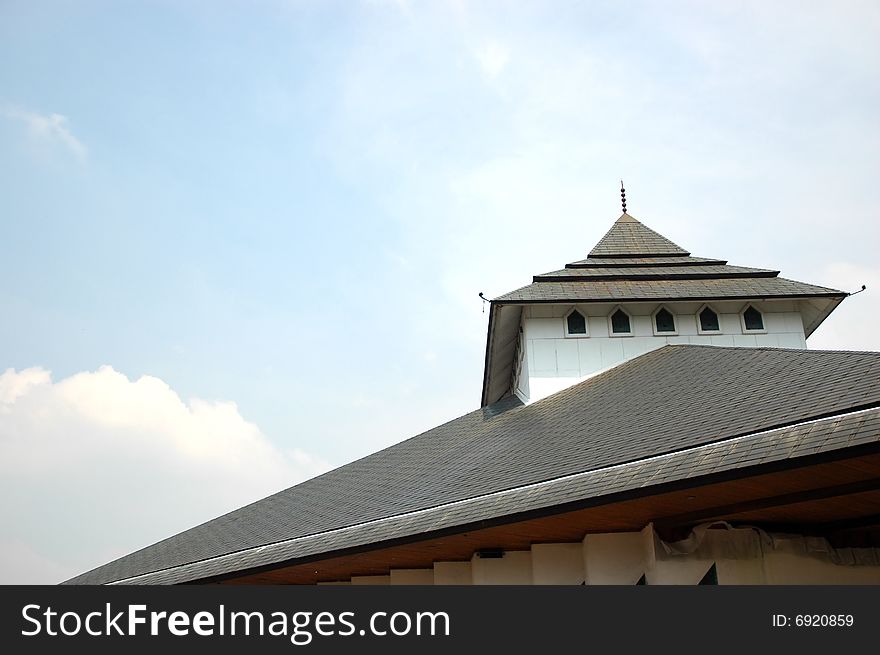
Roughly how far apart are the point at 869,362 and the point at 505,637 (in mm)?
5235

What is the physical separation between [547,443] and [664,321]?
21.0ft

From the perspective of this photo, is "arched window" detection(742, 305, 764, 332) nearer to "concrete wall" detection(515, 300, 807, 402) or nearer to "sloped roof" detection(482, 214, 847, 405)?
"concrete wall" detection(515, 300, 807, 402)

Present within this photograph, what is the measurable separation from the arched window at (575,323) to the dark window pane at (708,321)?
238 centimetres

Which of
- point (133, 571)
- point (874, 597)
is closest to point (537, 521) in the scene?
point (874, 597)

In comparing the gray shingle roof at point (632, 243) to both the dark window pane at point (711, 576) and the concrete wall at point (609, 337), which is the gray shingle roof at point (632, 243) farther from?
the dark window pane at point (711, 576)

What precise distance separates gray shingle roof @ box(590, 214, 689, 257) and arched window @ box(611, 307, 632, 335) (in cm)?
325

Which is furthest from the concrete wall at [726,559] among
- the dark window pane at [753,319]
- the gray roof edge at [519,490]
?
the dark window pane at [753,319]

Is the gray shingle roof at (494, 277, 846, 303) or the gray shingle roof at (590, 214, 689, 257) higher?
the gray shingle roof at (590, 214, 689, 257)

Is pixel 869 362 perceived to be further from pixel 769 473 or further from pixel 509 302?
pixel 509 302

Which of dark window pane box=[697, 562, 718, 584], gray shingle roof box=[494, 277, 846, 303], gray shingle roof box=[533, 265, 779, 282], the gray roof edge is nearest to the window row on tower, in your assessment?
gray shingle roof box=[494, 277, 846, 303]

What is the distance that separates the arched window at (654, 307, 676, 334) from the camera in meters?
18.8

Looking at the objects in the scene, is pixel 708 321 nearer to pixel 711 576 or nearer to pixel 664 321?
pixel 664 321

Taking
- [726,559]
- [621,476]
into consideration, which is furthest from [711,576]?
[621,476]

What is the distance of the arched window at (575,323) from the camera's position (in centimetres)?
1883
